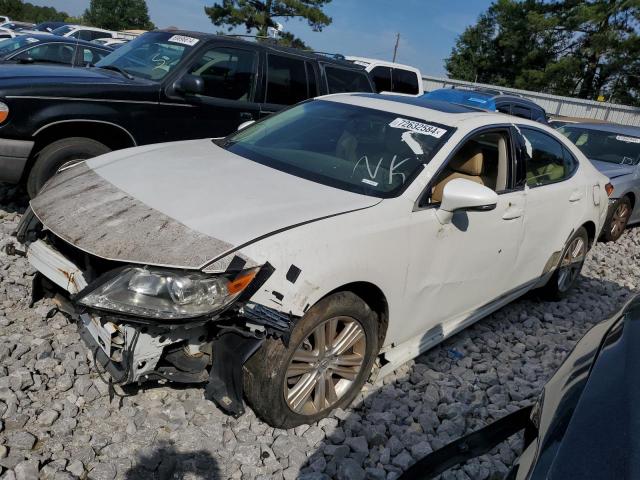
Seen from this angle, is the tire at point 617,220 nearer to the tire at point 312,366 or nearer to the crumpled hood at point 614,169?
the crumpled hood at point 614,169

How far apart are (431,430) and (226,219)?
1665mm

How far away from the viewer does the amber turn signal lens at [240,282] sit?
234 cm

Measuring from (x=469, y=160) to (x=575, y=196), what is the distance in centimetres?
136

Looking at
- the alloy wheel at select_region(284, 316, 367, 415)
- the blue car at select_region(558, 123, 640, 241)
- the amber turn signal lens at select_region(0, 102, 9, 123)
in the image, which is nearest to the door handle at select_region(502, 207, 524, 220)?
the alloy wheel at select_region(284, 316, 367, 415)

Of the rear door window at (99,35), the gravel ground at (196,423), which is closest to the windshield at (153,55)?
the gravel ground at (196,423)

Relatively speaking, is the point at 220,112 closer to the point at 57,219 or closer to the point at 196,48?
the point at 196,48

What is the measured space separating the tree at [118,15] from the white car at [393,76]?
64.6m

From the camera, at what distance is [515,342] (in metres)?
4.30

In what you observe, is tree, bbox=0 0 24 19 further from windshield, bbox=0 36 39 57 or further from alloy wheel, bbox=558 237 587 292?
alloy wheel, bbox=558 237 587 292

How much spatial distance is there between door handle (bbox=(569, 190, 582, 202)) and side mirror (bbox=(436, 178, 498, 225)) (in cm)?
180

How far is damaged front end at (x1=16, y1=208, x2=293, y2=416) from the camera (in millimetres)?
2307

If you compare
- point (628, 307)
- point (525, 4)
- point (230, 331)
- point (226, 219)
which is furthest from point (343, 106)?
point (525, 4)

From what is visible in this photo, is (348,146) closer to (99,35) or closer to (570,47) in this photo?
(99,35)

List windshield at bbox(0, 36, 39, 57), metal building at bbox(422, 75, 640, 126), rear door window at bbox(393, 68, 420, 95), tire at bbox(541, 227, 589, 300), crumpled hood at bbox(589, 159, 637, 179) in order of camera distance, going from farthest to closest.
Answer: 1. metal building at bbox(422, 75, 640, 126)
2. rear door window at bbox(393, 68, 420, 95)
3. windshield at bbox(0, 36, 39, 57)
4. crumpled hood at bbox(589, 159, 637, 179)
5. tire at bbox(541, 227, 589, 300)
